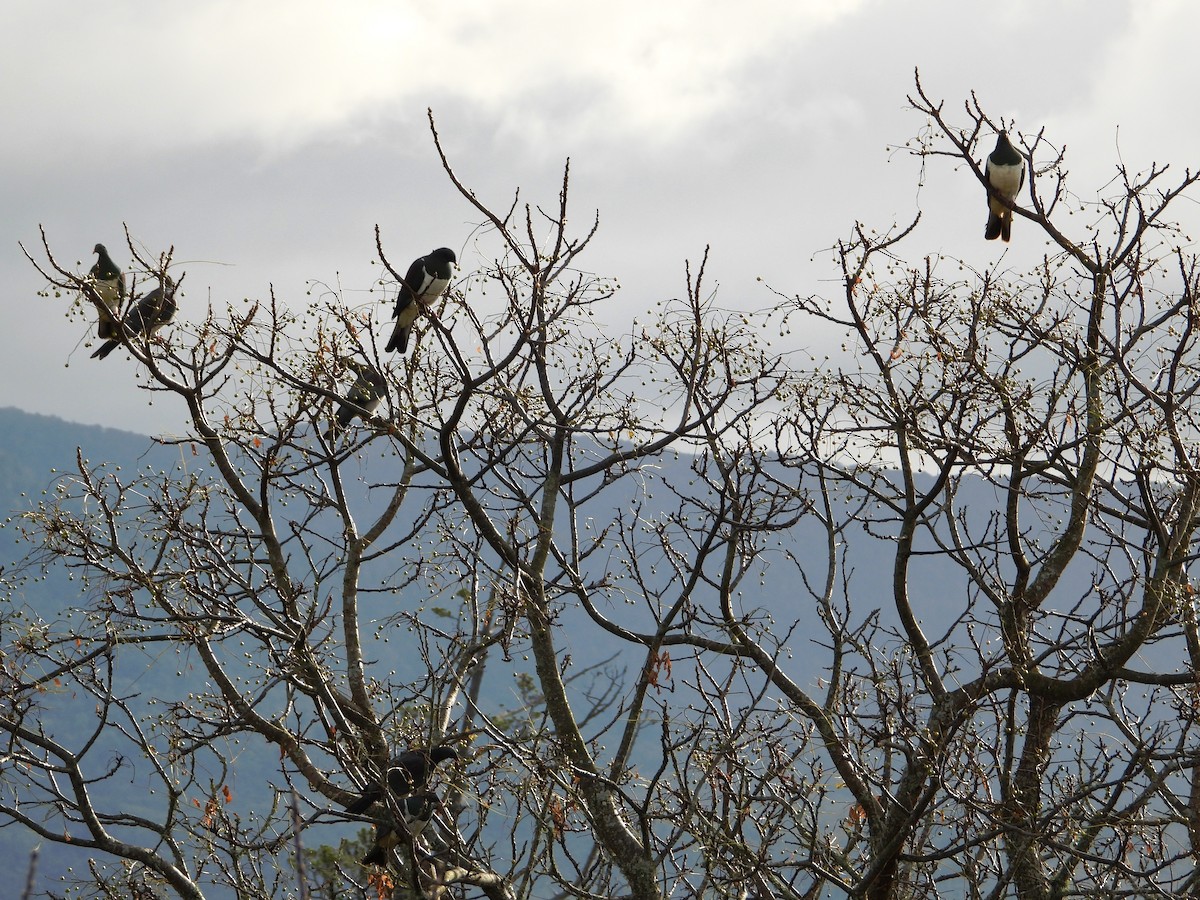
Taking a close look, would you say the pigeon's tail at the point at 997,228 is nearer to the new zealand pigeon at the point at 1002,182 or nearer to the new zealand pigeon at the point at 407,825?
the new zealand pigeon at the point at 1002,182

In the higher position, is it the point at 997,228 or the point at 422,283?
the point at 997,228

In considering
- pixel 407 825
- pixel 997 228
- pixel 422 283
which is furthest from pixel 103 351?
pixel 997 228

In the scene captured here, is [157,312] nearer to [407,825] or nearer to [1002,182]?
[407,825]

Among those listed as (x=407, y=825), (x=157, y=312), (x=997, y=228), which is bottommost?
(x=407, y=825)

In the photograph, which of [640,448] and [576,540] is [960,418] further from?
[576,540]

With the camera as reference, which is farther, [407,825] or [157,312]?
[157,312]

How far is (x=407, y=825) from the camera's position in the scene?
19.1 ft

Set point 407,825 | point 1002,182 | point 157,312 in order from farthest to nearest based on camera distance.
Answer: point 1002,182
point 157,312
point 407,825

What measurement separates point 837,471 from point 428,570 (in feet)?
8.51

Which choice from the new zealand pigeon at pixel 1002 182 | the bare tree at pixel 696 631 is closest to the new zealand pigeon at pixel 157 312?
the bare tree at pixel 696 631

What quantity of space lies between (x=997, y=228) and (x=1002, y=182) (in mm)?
351

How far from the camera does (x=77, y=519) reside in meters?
7.19

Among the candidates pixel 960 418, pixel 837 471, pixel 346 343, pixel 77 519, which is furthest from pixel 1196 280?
pixel 77 519

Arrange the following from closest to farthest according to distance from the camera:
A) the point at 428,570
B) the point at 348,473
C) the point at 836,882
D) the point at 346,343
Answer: the point at 836,882
the point at 346,343
the point at 428,570
the point at 348,473
